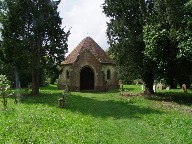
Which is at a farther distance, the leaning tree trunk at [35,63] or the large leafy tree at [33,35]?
the leaning tree trunk at [35,63]

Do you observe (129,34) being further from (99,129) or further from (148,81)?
(99,129)

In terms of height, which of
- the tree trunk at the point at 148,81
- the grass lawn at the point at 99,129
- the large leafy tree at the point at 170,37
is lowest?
the grass lawn at the point at 99,129

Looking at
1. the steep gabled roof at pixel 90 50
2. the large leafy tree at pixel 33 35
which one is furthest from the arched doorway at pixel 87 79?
the large leafy tree at pixel 33 35

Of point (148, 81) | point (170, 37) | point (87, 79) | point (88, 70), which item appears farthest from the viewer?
point (88, 70)

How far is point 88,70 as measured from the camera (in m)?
47.5

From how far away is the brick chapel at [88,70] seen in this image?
4528cm

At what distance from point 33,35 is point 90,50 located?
14141 mm

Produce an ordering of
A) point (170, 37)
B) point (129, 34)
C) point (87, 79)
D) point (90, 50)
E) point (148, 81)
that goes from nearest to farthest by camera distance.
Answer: point (170, 37)
point (129, 34)
point (148, 81)
point (90, 50)
point (87, 79)

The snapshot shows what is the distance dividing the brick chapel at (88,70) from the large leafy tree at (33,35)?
33.0 feet

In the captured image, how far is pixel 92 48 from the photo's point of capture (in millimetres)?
47688

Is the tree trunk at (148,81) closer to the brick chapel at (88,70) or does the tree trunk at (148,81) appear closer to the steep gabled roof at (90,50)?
the brick chapel at (88,70)

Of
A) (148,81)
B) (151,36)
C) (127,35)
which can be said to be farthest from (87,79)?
(151,36)

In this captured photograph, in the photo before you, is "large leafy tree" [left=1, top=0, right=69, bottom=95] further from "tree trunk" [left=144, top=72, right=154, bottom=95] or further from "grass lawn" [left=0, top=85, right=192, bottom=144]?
"grass lawn" [left=0, top=85, right=192, bottom=144]

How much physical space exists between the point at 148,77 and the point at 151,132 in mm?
20609
